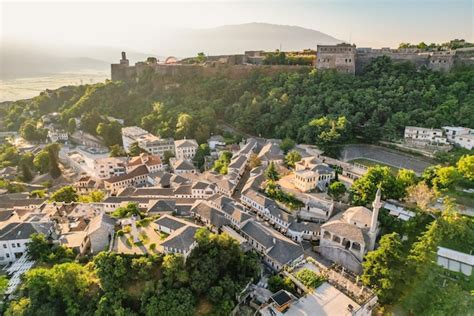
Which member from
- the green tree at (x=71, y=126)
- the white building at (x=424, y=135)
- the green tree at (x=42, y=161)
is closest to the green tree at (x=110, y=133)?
the green tree at (x=71, y=126)

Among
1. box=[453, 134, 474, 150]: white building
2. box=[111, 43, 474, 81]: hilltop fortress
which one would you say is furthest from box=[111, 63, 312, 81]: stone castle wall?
box=[453, 134, 474, 150]: white building

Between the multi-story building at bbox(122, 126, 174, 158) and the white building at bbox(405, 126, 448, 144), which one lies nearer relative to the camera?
the white building at bbox(405, 126, 448, 144)

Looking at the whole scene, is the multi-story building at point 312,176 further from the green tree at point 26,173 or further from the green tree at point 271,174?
the green tree at point 26,173

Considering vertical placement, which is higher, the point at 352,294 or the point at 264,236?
the point at 264,236

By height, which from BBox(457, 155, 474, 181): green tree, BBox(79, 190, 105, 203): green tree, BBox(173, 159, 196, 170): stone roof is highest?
BBox(457, 155, 474, 181): green tree

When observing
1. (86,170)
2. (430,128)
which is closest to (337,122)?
(430,128)

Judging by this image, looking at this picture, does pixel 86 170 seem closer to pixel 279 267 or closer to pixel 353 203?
pixel 279 267

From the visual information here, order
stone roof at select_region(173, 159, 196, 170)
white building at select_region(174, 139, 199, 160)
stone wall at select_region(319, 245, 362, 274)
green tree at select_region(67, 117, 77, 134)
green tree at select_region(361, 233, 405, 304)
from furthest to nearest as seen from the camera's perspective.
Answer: green tree at select_region(67, 117, 77, 134), white building at select_region(174, 139, 199, 160), stone roof at select_region(173, 159, 196, 170), stone wall at select_region(319, 245, 362, 274), green tree at select_region(361, 233, 405, 304)

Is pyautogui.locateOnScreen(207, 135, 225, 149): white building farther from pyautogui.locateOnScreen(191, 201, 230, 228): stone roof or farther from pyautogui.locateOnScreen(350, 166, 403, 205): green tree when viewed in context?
pyautogui.locateOnScreen(350, 166, 403, 205): green tree
